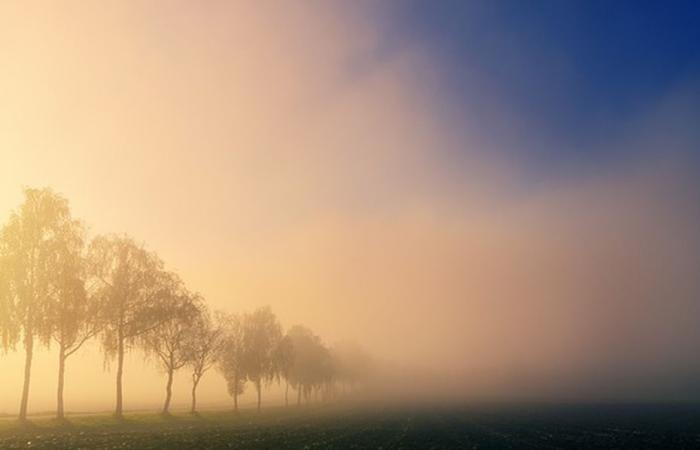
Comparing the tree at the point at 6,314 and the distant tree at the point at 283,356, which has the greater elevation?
the tree at the point at 6,314

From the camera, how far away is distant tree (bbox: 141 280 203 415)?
72312mm

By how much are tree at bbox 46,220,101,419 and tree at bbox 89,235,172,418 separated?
10.0 feet

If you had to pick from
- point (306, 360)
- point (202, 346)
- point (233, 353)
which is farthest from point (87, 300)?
point (306, 360)

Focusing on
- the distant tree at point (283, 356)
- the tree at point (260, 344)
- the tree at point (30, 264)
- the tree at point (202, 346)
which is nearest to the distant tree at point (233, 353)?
the tree at point (260, 344)

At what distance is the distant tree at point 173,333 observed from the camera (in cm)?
7231

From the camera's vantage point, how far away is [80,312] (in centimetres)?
5928

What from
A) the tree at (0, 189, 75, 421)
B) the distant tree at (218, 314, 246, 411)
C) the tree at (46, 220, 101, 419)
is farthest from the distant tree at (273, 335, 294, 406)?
the tree at (0, 189, 75, 421)

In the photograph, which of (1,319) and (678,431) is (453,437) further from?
(1,319)

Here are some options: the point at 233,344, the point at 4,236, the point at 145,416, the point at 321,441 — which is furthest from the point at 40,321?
the point at 233,344

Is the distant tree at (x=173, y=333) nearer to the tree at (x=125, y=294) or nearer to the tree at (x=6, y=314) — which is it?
the tree at (x=125, y=294)

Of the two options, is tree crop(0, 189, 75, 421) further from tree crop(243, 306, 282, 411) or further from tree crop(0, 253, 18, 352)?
tree crop(243, 306, 282, 411)

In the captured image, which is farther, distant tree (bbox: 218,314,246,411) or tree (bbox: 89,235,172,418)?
distant tree (bbox: 218,314,246,411)

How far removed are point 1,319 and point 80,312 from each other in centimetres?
814

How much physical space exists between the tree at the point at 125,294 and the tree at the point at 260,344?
39.1 meters
